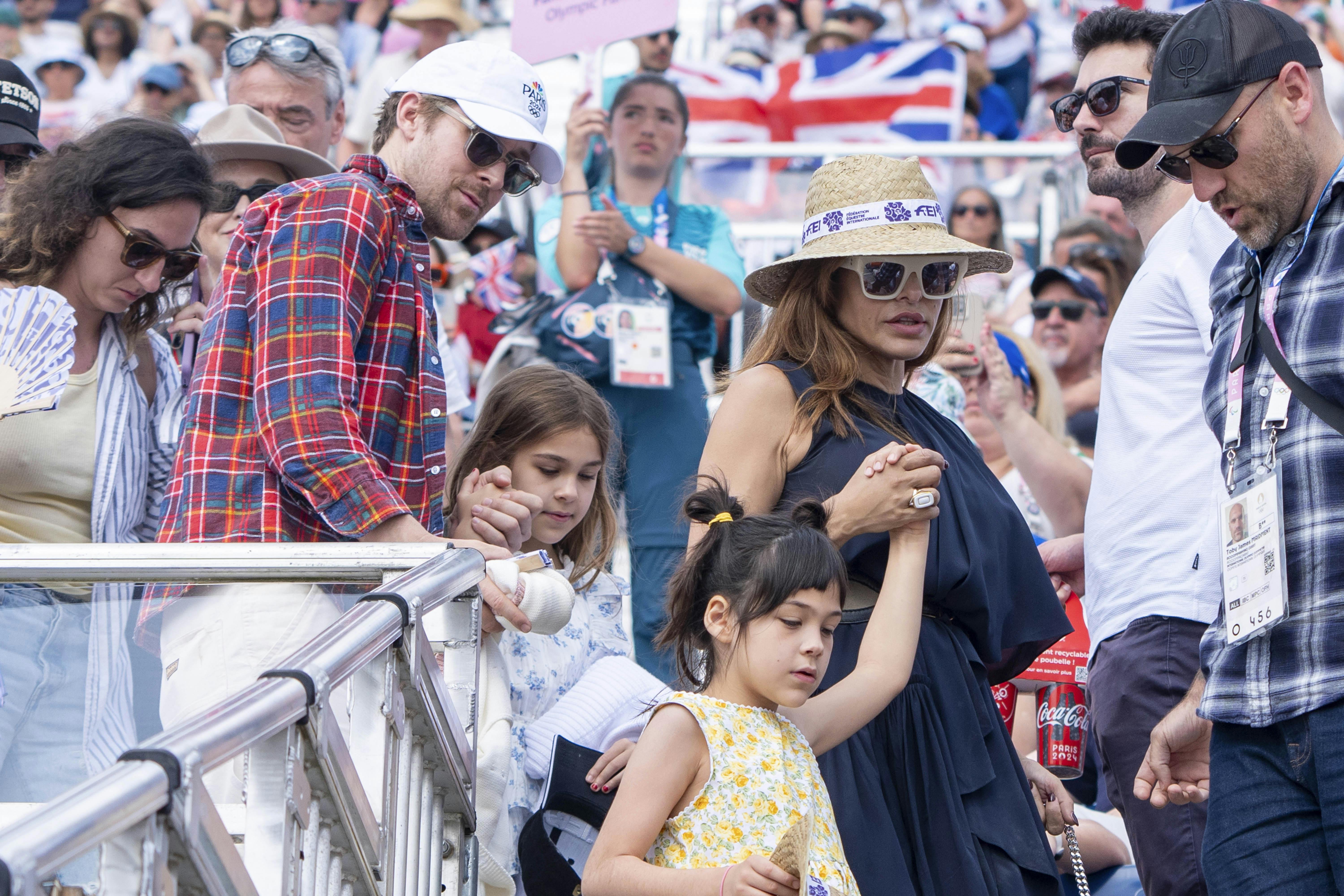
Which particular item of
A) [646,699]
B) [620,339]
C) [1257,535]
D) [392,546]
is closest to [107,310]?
[392,546]

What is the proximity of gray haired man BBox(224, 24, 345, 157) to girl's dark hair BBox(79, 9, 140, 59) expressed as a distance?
6291 millimetres

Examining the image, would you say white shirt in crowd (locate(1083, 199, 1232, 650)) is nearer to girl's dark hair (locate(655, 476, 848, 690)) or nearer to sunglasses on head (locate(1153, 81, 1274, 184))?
sunglasses on head (locate(1153, 81, 1274, 184))

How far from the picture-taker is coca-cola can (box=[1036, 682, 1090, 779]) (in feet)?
11.5

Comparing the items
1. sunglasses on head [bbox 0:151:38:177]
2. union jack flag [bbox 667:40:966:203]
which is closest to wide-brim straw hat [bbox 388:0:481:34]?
union jack flag [bbox 667:40:966:203]

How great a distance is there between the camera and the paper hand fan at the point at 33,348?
3023 millimetres

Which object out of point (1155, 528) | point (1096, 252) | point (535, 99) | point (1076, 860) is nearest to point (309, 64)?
point (535, 99)

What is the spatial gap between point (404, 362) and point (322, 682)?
1.27 metres

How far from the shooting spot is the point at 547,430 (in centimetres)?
342

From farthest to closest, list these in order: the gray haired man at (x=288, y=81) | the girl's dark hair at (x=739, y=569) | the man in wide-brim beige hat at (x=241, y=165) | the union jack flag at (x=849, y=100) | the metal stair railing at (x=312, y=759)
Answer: the union jack flag at (x=849, y=100), the gray haired man at (x=288, y=81), the man in wide-brim beige hat at (x=241, y=165), the girl's dark hair at (x=739, y=569), the metal stair railing at (x=312, y=759)

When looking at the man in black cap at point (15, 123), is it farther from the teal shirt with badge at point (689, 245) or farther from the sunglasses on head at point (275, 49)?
the teal shirt with badge at point (689, 245)

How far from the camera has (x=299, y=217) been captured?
283cm

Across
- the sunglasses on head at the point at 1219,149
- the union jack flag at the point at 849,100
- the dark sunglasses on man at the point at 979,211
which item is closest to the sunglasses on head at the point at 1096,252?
the dark sunglasses on man at the point at 979,211

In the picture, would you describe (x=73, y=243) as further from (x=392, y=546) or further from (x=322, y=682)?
(x=322, y=682)

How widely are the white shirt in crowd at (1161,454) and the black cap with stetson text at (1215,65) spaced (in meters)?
0.70
